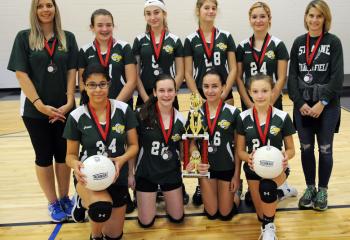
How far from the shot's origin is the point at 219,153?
2850mm

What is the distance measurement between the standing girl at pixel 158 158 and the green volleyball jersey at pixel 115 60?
0.32 metres

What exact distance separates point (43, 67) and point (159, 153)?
104 cm

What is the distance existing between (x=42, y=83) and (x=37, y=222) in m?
1.10

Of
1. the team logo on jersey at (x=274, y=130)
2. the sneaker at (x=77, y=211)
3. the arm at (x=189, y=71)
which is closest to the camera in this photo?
the team logo on jersey at (x=274, y=130)

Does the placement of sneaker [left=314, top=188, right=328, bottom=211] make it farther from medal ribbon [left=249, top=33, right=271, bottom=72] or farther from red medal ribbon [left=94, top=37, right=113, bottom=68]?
red medal ribbon [left=94, top=37, right=113, bottom=68]

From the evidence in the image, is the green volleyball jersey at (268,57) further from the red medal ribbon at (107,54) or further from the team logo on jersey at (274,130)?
the red medal ribbon at (107,54)

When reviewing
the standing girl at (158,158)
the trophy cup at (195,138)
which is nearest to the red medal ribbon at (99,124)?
the standing girl at (158,158)

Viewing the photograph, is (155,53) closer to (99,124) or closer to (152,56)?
(152,56)

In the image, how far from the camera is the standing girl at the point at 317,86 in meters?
2.84

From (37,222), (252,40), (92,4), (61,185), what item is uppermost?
(92,4)

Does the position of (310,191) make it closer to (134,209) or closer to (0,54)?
(134,209)

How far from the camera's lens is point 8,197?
3521 mm

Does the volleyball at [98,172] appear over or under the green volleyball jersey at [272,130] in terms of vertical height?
under

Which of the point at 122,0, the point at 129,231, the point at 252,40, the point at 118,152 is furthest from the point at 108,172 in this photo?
the point at 122,0
